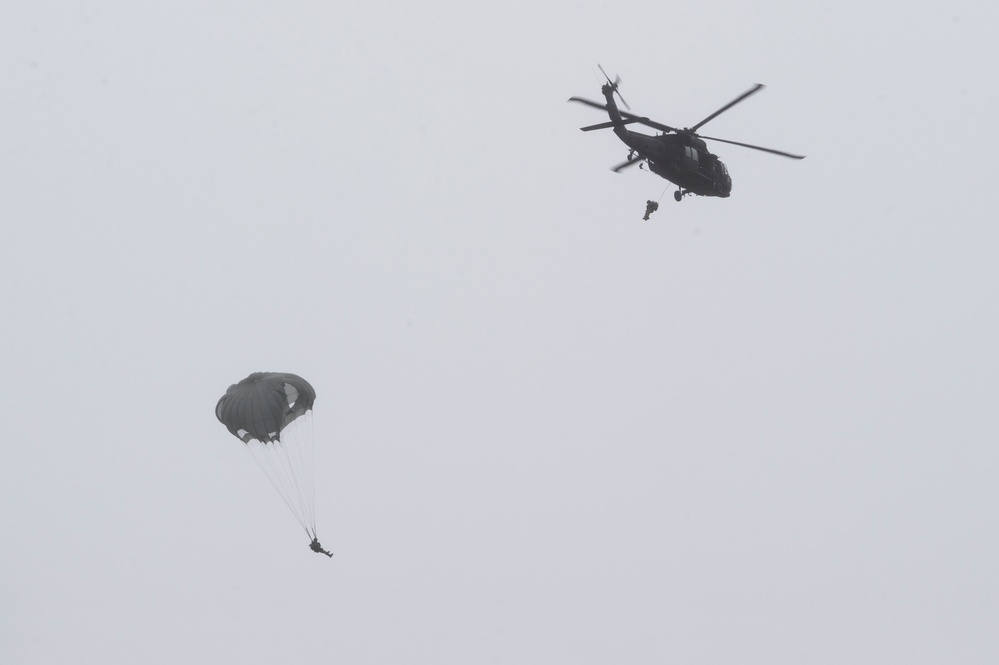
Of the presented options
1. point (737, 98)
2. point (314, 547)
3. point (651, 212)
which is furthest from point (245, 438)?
point (737, 98)

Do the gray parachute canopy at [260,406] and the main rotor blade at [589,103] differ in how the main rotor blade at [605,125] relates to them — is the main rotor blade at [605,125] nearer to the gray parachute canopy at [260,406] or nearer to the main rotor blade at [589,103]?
the main rotor blade at [589,103]

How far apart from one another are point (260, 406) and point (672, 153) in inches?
783

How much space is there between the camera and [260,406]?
6525 cm

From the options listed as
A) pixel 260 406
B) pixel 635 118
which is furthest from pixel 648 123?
pixel 260 406

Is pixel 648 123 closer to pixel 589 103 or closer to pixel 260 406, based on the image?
pixel 589 103

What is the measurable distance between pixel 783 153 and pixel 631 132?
6.81 metres

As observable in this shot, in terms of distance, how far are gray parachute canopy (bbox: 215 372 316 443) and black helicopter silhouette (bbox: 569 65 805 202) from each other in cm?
1694

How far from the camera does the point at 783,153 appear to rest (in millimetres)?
59156

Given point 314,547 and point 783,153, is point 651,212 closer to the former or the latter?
point 783,153

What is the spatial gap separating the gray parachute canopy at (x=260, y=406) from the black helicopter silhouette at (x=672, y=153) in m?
16.9

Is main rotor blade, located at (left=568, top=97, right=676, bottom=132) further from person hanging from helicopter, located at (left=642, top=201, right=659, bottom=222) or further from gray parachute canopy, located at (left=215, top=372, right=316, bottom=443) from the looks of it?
gray parachute canopy, located at (left=215, top=372, right=316, bottom=443)

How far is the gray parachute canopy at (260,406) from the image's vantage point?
214ft

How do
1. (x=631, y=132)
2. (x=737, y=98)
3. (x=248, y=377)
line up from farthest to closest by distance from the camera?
(x=248, y=377)
(x=631, y=132)
(x=737, y=98)

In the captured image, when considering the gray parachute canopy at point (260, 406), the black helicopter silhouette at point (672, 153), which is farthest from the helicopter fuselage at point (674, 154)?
the gray parachute canopy at point (260, 406)
